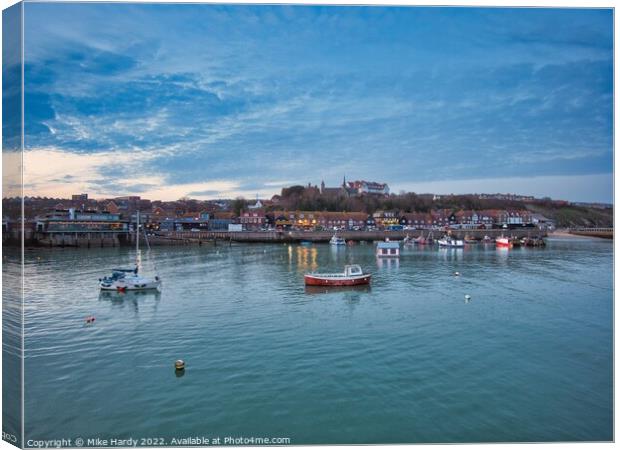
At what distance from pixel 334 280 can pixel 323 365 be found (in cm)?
785

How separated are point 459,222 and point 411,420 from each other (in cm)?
5053

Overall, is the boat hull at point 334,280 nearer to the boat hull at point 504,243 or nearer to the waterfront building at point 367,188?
the boat hull at point 504,243

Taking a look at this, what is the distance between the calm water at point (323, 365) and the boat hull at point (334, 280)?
1.34 metres

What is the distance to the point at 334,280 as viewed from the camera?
1430cm

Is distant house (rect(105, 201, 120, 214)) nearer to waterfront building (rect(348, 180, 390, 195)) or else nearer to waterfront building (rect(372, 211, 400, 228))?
waterfront building (rect(372, 211, 400, 228))

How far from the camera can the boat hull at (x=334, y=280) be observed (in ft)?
46.5

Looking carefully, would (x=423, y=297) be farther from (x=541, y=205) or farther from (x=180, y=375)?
(x=541, y=205)

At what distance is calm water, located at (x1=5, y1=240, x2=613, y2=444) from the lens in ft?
15.8

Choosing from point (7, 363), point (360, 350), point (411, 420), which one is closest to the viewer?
point (7, 363)

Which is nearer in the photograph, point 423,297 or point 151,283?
point 423,297

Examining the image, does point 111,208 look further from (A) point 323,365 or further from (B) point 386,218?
(A) point 323,365

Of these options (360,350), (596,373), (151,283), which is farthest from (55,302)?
(596,373)

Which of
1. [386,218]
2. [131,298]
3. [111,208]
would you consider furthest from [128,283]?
[386,218]

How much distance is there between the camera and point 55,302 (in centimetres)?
1112
